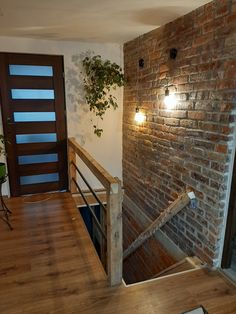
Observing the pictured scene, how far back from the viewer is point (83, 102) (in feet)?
12.1

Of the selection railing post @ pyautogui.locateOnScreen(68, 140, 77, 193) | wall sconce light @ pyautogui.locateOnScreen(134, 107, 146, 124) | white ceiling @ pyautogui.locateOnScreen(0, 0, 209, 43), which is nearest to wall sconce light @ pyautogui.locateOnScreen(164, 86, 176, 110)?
wall sconce light @ pyautogui.locateOnScreen(134, 107, 146, 124)

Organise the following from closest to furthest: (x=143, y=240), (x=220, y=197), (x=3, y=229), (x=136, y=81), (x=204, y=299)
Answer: (x=204, y=299)
(x=220, y=197)
(x=3, y=229)
(x=143, y=240)
(x=136, y=81)

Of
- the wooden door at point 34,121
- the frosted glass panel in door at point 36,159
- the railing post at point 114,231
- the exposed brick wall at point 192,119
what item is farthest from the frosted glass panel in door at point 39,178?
the railing post at point 114,231

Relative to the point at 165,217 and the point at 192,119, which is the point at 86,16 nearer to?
the point at 192,119

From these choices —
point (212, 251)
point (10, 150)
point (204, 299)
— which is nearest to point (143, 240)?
point (212, 251)

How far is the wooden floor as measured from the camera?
1.73 meters

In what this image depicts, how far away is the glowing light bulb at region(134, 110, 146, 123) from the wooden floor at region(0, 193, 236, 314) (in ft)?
5.36

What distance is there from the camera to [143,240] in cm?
321

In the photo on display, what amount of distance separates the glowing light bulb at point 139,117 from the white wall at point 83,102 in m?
0.58

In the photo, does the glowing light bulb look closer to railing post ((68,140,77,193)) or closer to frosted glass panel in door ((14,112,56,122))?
railing post ((68,140,77,193))

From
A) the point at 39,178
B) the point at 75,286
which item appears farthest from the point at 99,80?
the point at 75,286

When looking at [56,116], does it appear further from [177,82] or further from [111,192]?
[111,192]

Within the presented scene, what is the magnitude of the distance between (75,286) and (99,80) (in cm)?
264

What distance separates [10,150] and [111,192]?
2333mm
